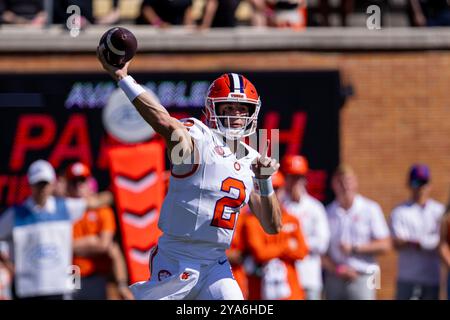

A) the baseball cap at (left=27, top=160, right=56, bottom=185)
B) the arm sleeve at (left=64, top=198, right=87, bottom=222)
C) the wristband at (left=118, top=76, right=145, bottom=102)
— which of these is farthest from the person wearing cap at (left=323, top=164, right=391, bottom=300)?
the wristband at (left=118, top=76, right=145, bottom=102)

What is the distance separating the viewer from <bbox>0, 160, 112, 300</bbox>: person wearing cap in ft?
35.1

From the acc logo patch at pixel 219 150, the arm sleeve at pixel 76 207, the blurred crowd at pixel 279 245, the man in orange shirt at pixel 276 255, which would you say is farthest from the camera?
the arm sleeve at pixel 76 207

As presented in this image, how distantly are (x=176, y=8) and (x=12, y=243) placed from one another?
4.19 meters

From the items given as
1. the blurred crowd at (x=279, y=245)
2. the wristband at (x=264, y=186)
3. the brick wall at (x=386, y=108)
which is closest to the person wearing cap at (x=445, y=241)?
the blurred crowd at (x=279, y=245)

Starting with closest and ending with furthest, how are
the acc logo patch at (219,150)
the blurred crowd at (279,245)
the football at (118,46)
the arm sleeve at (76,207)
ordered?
the football at (118,46) → the acc logo patch at (219,150) → the blurred crowd at (279,245) → the arm sleeve at (76,207)

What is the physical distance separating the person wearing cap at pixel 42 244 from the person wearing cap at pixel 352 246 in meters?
2.59

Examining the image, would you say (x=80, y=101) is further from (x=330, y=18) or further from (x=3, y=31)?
(x=330, y=18)

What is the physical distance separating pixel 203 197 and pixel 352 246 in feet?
16.2

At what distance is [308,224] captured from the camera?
11383mm

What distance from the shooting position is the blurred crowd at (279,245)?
34.8ft

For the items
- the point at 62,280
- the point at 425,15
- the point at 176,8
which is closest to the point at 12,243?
the point at 62,280

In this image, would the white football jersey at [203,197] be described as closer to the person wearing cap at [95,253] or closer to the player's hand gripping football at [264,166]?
the player's hand gripping football at [264,166]

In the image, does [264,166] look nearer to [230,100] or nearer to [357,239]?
[230,100]

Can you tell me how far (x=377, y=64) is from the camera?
1380cm
